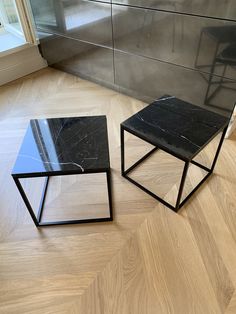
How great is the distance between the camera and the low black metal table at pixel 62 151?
3.30 feet

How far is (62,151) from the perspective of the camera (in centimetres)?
109

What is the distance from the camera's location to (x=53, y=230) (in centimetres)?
121

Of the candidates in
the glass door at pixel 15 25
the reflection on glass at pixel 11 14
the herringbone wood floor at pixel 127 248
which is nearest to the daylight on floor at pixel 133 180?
the herringbone wood floor at pixel 127 248

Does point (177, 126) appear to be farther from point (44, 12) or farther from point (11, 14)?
point (11, 14)

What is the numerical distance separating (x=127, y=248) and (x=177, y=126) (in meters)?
0.62

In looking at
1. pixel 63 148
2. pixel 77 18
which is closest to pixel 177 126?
pixel 63 148

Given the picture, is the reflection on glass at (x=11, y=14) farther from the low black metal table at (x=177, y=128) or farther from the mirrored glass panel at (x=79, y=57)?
the low black metal table at (x=177, y=128)

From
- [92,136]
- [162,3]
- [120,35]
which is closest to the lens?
[92,136]

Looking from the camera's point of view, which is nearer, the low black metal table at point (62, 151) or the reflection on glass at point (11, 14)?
the low black metal table at point (62, 151)

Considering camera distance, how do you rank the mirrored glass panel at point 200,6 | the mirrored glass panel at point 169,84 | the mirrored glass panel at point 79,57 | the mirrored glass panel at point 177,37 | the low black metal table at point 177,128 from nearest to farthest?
the low black metal table at point 177,128 → the mirrored glass panel at point 200,6 → the mirrored glass panel at point 177,37 → the mirrored glass panel at point 169,84 → the mirrored glass panel at point 79,57

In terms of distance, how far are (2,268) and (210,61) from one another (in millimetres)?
1534

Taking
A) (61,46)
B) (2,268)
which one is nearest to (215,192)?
(2,268)

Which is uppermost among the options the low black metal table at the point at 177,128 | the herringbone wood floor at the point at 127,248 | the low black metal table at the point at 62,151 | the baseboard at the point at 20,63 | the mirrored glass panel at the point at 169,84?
the low black metal table at the point at 177,128

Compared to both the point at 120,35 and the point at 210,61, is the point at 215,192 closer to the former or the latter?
the point at 210,61
